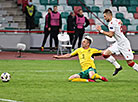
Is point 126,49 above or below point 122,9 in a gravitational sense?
above

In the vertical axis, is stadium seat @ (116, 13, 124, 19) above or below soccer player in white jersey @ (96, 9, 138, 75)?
below

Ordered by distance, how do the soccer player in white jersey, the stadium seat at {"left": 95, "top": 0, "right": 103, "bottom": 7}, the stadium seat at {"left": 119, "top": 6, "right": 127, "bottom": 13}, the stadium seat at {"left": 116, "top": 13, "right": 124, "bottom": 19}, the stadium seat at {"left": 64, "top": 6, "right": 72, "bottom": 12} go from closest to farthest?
the soccer player in white jersey, the stadium seat at {"left": 64, "top": 6, "right": 72, "bottom": 12}, the stadium seat at {"left": 116, "top": 13, "right": 124, "bottom": 19}, the stadium seat at {"left": 119, "top": 6, "right": 127, "bottom": 13}, the stadium seat at {"left": 95, "top": 0, "right": 103, "bottom": 7}

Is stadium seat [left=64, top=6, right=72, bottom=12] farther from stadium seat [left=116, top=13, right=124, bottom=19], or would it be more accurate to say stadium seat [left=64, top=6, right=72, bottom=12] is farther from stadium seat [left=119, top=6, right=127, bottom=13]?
stadium seat [left=119, top=6, right=127, bottom=13]

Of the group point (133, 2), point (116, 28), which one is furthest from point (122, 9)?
point (116, 28)

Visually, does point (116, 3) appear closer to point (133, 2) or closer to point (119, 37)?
point (133, 2)

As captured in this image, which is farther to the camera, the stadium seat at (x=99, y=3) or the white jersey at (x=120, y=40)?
the stadium seat at (x=99, y=3)

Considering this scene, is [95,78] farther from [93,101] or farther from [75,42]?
[75,42]

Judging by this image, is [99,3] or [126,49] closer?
[126,49]

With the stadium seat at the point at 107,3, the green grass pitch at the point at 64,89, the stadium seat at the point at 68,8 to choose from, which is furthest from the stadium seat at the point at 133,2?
the green grass pitch at the point at 64,89

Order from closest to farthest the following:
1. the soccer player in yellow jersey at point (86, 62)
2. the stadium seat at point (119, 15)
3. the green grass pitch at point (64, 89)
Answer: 1. the green grass pitch at point (64, 89)
2. the soccer player in yellow jersey at point (86, 62)
3. the stadium seat at point (119, 15)

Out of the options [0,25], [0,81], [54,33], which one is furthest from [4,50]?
[0,81]

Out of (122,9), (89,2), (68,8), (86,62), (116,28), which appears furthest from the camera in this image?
(122,9)

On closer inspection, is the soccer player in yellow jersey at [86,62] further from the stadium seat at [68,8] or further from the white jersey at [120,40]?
the stadium seat at [68,8]

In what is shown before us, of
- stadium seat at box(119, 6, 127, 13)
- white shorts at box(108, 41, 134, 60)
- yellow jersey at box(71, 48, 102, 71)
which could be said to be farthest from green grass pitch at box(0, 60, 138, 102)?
stadium seat at box(119, 6, 127, 13)
